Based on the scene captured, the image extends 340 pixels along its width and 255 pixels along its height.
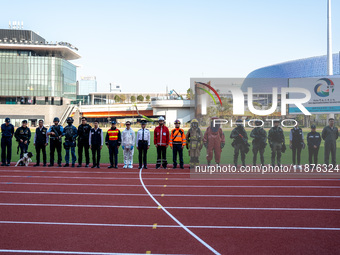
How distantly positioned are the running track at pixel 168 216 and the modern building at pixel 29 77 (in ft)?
222

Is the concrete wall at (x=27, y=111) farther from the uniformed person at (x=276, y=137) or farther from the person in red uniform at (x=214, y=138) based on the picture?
the uniformed person at (x=276, y=137)

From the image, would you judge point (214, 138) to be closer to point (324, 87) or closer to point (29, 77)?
point (324, 87)

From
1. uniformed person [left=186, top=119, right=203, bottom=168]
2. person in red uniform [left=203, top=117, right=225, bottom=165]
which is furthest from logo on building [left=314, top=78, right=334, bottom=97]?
uniformed person [left=186, top=119, right=203, bottom=168]

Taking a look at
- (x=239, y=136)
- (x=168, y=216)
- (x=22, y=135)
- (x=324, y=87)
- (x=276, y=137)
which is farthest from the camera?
(x=324, y=87)

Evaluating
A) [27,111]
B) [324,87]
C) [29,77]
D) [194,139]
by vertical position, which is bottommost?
[194,139]

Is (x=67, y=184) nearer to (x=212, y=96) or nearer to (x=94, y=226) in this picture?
(x=94, y=226)

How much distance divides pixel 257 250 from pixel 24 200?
5.33m

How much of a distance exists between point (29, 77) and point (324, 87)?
70197 millimetres

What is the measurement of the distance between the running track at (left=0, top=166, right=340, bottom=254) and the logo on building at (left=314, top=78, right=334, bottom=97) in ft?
17.3

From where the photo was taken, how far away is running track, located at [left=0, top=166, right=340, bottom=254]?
5312mm

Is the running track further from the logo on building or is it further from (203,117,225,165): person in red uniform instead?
the logo on building

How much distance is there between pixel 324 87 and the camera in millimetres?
15336

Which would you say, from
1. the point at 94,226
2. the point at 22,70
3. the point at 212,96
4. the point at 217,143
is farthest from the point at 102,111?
the point at 94,226

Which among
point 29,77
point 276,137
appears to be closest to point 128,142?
point 276,137
